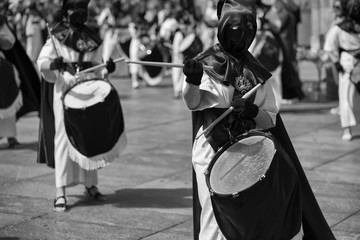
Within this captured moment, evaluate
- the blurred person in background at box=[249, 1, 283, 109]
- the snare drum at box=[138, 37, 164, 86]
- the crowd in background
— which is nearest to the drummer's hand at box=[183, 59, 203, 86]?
the crowd in background

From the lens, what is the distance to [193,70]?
4660 millimetres

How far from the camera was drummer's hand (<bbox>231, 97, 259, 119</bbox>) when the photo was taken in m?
4.76

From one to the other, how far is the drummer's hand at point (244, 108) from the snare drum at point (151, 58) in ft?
39.1

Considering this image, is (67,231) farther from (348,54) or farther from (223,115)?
(348,54)

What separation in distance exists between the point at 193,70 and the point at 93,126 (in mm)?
2627

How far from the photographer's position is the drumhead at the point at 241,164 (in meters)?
4.57

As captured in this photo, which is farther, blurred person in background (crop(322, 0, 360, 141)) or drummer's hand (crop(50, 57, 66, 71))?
blurred person in background (crop(322, 0, 360, 141))

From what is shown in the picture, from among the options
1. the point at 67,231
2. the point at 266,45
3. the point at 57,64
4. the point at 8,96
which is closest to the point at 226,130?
the point at 67,231

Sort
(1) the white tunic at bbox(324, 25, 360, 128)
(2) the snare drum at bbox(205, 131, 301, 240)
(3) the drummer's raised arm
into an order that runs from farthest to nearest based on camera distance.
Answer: (1) the white tunic at bbox(324, 25, 360, 128), (3) the drummer's raised arm, (2) the snare drum at bbox(205, 131, 301, 240)

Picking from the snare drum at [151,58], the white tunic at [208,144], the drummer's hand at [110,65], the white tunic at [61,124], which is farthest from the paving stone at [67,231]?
the snare drum at [151,58]

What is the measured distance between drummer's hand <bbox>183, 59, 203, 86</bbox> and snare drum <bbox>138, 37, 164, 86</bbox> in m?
12.0

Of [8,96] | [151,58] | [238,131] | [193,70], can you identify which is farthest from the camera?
[151,58]

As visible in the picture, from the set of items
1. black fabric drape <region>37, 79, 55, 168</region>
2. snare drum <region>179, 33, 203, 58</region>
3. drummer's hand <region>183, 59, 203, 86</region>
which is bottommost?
snare drum <region>179, 33, 203, 58</region>

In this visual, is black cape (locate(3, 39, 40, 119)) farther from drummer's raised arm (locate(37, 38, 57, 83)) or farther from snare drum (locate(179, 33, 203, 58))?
snare drum (locate(179, 33, 203, 58))
